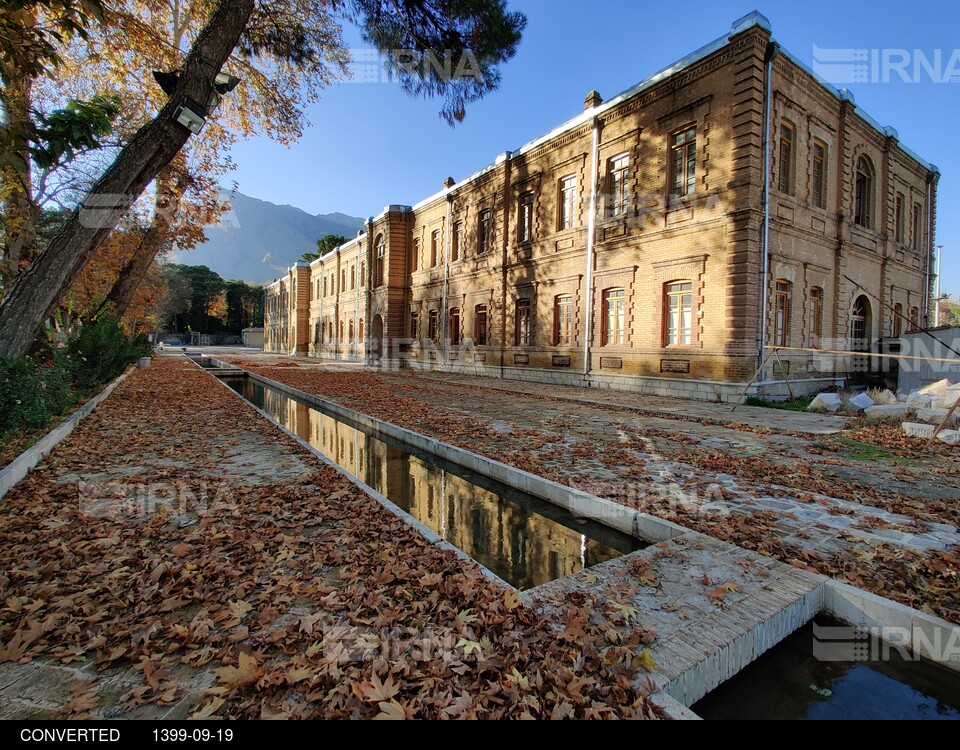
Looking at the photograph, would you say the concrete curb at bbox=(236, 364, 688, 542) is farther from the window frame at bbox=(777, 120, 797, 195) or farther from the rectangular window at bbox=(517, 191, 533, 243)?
the rectangular window at bbox=(517, 191, 533, 243)

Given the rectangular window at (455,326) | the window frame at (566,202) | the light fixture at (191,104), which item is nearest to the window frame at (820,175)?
the window frame at (566,202)

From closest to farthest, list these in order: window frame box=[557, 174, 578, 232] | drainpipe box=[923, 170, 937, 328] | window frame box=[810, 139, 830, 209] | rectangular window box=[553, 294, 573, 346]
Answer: window frame box=[810, 139, 830, 209] → window frame box=[557, 174, 578, 232] → rectangular window box=[553, 294, 573, 346] → drainpipe box=[923, 170, 937, 328]

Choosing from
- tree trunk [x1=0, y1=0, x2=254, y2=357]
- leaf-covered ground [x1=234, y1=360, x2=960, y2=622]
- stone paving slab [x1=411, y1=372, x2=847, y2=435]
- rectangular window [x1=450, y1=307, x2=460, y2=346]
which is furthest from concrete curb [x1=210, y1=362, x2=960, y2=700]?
rectangular window [x1=450, y1=307, x2=460, y2=346]

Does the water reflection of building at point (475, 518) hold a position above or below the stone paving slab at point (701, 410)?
below

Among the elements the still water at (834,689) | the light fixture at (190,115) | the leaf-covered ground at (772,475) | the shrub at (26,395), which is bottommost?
the still water at (834,689)

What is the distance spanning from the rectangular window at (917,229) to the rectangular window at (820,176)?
9.40 meters

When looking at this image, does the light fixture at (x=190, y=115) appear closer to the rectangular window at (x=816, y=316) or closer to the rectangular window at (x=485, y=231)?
the rectangular window at (x=485, y=231)

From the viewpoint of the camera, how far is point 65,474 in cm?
577

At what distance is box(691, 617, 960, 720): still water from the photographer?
8.27 feet

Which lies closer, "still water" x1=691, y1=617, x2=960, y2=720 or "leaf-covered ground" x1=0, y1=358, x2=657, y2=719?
"leaf-covered ground" x1=0, y1=358, x2=657, y2=719

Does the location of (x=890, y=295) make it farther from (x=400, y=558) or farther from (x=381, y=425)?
(x=400, y=558)

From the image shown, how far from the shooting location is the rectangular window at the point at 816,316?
15884 mm

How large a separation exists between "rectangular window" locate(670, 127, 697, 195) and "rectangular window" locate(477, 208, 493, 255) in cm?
1013

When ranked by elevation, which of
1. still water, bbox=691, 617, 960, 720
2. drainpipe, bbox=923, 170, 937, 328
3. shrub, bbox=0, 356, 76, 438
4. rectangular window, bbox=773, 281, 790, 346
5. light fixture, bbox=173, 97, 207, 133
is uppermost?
drainpipe, bbox=923, 170, 937, 328
